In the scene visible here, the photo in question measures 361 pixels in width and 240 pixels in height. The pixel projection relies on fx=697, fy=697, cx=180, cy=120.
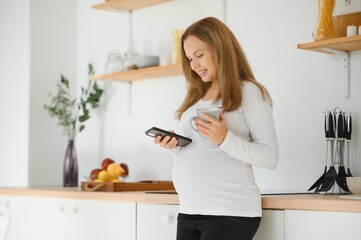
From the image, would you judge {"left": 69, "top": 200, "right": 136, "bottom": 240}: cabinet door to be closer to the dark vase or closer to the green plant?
the dark vase

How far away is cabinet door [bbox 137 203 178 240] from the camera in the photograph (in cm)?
261

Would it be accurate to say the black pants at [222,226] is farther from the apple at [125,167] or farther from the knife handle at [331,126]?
the apple at [125,167]

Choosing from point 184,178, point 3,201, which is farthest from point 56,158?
point 184,178

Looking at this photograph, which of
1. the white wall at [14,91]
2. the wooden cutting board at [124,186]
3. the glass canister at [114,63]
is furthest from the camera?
the white wall at [14,91]

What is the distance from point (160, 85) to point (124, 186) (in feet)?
2.17

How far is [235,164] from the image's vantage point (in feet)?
7.23

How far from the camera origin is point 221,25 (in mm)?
2293

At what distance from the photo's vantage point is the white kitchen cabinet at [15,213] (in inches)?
134

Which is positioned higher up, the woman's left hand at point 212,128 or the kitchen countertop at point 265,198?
the woman's left hand at point 212,128

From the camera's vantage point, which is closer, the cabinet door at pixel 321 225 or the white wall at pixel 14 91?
the cabinet door at pixel 321 225

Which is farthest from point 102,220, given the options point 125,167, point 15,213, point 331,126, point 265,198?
point 331,126

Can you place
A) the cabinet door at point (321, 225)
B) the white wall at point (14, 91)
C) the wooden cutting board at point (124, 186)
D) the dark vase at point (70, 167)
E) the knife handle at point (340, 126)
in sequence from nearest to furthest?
1. the cabinet door at point (321, 225)
2. the knife handle at point (340, 126)
3. the wooden cutting board at point (124, 186)
4. the dark vase at point (70, 167)
5. the white wall at point (14, 91)

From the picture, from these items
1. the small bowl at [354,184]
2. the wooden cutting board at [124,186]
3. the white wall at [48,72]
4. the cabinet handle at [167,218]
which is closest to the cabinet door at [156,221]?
the cabinet handle at [167,218]

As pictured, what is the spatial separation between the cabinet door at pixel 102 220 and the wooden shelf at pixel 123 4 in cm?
107
